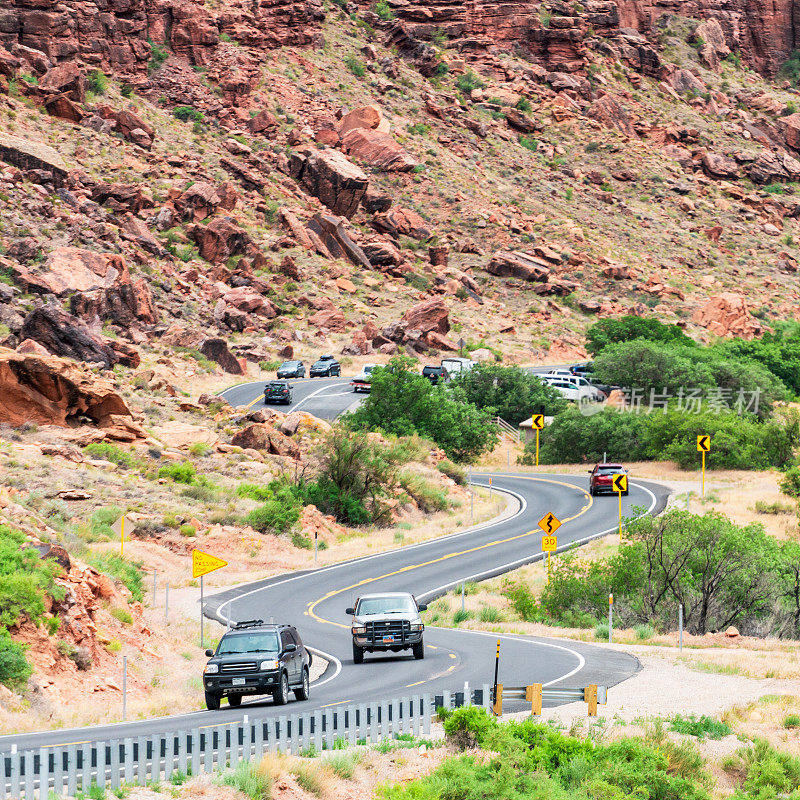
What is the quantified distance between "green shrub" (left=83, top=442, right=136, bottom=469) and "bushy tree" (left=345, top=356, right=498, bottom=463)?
16329 millimetres

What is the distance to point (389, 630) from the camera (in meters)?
23.0

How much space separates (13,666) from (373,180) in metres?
82.8

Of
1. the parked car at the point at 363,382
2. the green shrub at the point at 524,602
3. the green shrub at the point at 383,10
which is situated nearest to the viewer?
the green shrub at the point at 524,602

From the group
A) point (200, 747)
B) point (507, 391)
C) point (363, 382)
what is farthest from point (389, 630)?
point (507, 391)

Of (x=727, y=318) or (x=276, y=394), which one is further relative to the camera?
(x=727, y=318)

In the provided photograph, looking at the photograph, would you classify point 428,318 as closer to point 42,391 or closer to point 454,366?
point 454,366

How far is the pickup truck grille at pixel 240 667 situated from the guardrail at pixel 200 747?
52.3 inches

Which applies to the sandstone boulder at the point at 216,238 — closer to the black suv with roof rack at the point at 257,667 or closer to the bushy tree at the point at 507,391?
the bushy tree at the point at 507,391

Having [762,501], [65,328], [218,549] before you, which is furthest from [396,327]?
[218,549]

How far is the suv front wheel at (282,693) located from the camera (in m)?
17.8

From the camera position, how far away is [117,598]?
25.2 m

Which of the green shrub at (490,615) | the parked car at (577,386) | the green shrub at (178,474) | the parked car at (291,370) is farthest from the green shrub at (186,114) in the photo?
the green shrub at (490,615)


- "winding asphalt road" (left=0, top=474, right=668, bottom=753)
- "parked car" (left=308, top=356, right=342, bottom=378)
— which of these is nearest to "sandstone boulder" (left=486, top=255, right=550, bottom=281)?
"parked car" (left=308, top=356, right=342, bottom=378)

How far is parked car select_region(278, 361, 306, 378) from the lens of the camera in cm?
7006
